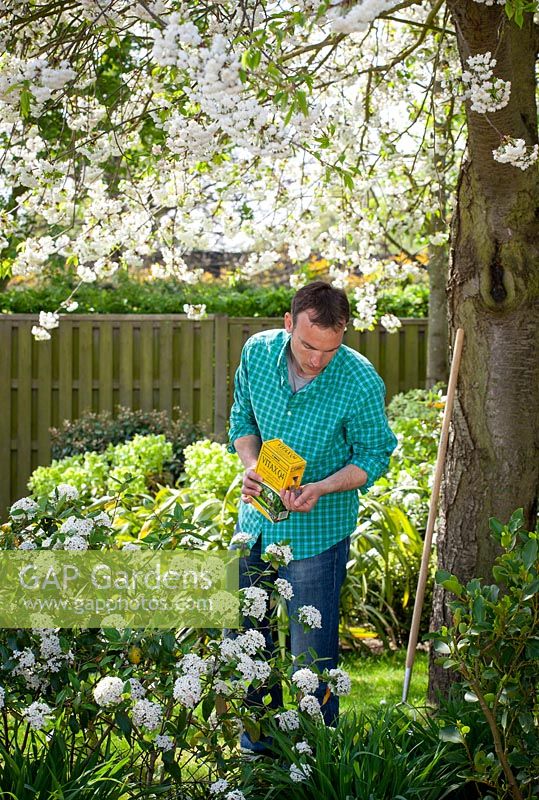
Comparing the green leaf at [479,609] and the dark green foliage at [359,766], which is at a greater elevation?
the green leaf at [479,609]

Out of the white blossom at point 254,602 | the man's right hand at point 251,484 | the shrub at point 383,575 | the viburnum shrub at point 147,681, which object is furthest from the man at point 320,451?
the shrub at point 383,575

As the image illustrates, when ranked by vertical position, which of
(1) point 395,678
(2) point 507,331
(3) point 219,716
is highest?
(2) point 507,331

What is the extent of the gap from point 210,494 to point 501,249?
244 cm

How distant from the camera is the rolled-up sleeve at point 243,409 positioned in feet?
10.5

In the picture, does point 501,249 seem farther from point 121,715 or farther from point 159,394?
point 159,394

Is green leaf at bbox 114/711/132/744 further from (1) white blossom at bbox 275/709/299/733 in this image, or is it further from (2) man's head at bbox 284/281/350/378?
(2) man's head at bbox 284/281/350/378

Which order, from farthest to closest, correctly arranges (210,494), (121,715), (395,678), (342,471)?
(210,494) < (395,678) < (342,471) < (121,715)

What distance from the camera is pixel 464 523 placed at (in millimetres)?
3434

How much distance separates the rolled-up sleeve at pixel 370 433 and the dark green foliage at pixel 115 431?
14.6 ft

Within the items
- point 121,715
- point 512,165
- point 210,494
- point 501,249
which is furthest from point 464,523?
point 210,494

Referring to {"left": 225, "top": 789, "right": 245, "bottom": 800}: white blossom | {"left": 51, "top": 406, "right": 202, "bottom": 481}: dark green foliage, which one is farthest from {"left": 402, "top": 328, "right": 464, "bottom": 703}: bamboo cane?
{"left": 51, "top": 406, "right": 202, "bottom": 481}: dark green foliage

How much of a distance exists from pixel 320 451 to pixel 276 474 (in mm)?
294

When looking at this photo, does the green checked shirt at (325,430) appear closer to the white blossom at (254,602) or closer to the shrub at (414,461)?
the white blossom at (254,602)

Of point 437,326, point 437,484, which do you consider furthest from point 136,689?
point 437,326
